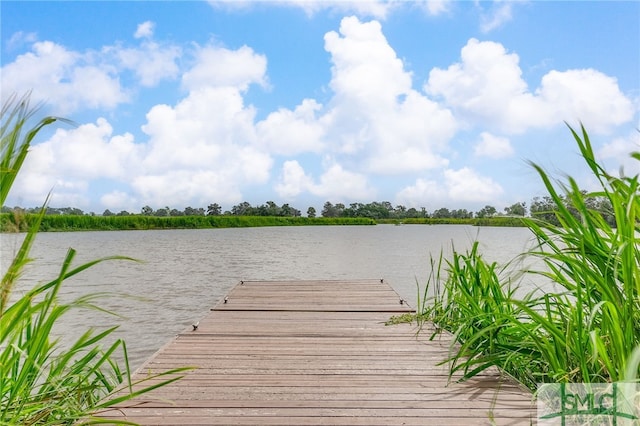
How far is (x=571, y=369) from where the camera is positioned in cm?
229

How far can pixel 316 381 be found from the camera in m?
2.84

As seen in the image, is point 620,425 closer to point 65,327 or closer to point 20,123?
point 20,123

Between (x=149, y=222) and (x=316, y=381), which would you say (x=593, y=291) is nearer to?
(x=316, y=381)

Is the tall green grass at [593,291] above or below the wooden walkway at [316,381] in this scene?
above

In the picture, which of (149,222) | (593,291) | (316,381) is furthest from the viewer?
(149,222)

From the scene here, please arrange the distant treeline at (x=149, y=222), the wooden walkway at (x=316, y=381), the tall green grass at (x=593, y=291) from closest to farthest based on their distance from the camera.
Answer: the tall green grass at (x=593, y=291)
the wooden walkway at (x=316, y=381)
the distant treeline at (x=149, y=222)

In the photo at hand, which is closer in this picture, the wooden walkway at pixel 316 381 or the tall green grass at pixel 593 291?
the tall green grass at pixel 593 291

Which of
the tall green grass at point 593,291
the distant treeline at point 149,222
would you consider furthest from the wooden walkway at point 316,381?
the distant treeline at point 149,222

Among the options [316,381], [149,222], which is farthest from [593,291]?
[149,222]

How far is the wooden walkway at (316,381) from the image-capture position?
7.60 ft

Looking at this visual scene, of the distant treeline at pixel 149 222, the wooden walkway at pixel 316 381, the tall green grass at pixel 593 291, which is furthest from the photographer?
the distant treeline at pixel 149 222

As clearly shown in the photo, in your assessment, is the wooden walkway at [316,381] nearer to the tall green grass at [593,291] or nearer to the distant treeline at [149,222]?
the tall green grass at [593,291]

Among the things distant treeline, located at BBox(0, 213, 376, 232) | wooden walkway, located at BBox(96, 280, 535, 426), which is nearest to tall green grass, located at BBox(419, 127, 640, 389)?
wooden walkway, located at BBox(96, 280, 535, 426)

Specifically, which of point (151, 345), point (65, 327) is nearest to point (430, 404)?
point (151, 345)
